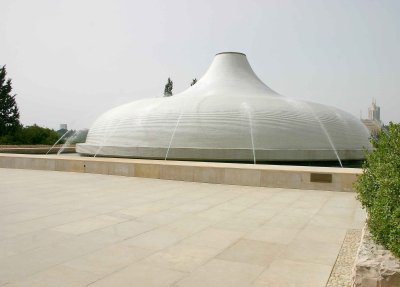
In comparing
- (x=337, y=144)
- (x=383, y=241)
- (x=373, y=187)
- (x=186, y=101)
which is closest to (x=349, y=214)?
(x=373, y=187)

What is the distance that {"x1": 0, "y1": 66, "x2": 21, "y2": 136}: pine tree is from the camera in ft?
111

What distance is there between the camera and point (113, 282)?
3.27 m

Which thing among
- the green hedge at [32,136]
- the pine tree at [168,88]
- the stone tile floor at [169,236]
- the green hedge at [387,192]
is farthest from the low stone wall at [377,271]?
the pine tree at [168,88]

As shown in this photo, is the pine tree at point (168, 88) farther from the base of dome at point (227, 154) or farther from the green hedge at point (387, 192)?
the green hedge at point (387, 192)

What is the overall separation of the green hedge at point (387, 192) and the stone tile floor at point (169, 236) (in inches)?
27.3

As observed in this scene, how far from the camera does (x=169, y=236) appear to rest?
476cm

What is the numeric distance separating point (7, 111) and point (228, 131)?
26.3 metres

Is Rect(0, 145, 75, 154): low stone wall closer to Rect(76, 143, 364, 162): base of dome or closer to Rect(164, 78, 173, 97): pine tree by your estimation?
Rect(76, 143, 364, 162): base of dome

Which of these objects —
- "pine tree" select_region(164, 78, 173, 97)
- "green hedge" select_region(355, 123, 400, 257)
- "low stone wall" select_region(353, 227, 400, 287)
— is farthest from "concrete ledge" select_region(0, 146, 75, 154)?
"pine tree" select_region(164, 78, 173, 97)

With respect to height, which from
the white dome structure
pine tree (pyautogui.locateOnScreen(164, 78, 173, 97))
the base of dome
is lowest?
the base of dome

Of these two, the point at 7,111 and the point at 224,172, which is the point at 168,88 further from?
the point at 224,172

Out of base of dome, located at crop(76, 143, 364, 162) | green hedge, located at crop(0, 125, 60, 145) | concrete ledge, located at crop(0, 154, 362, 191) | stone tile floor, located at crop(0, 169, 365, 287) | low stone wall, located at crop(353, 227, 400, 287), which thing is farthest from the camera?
green hedge, located at crop(0, 125, 60, 145)

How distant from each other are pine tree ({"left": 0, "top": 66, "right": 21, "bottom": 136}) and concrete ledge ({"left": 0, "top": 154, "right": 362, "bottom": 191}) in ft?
78.4

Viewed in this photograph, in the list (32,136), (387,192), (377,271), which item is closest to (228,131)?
(387,192)
